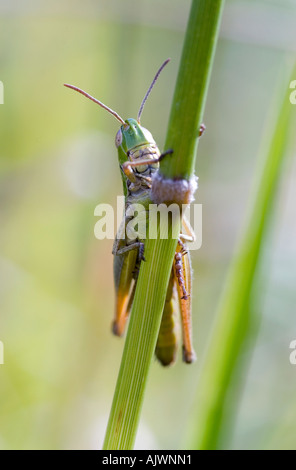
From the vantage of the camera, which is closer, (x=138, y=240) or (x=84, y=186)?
(x=138, y=240)

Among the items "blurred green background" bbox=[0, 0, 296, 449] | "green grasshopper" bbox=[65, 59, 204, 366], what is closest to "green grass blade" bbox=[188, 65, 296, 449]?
"green grasshopper" bbox=[65, 59, 204, 366]

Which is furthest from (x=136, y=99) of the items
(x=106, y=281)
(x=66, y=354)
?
(x=66, y=354)

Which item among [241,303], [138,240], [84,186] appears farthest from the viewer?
[84,186]

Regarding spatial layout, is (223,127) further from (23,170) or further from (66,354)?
(66,354)

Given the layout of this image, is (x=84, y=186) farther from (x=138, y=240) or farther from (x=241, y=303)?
(x=241, y=303)

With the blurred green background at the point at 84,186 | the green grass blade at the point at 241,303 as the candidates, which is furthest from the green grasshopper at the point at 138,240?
the blurred green background at the point at 84,186

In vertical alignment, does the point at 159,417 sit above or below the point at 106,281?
below

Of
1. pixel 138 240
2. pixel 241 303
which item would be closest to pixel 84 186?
pixel 138 240
